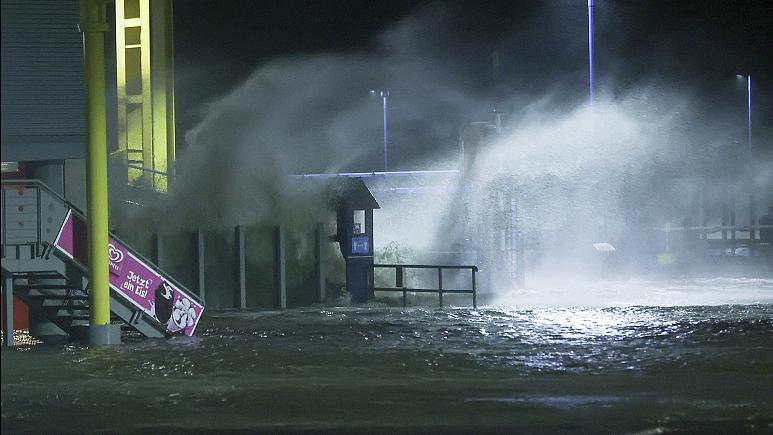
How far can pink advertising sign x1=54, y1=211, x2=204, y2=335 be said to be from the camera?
1972 centimetres

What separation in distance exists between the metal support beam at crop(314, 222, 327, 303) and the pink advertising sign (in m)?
8.80

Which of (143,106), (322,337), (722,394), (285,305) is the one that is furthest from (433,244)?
(722,394)

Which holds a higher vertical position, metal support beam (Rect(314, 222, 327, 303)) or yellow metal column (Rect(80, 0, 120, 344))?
yellow metal column (Rect(80, 0, 120, 344))

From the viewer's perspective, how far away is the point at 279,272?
28719 millimetres

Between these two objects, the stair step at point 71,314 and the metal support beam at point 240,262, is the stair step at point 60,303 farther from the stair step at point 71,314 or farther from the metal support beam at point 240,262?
the metal support beam at point 240,262

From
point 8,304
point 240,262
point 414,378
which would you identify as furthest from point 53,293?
point 414,378

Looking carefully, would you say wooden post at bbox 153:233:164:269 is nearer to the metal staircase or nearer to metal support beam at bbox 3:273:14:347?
the metal staircase

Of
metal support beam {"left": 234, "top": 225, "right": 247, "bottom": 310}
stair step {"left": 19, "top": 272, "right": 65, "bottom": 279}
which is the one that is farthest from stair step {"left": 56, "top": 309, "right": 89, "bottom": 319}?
metal support beam {"left": 234, "top": 225, "right": 247, "bottom": 310}

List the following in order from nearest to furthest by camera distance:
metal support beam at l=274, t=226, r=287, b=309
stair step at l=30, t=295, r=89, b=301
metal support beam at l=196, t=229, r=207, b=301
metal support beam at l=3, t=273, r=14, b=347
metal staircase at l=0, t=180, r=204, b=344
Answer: metal staircase at l=0, t=180, r=204, b=344 → metal support beam at l=3, t=273, r=14, b=347 → stair step at l=30, t=295, r=89, b=301 → metal support beam at l=196, t=229, r=207, b=301 → metal support beam at l=274, t=226, r=287, b=309

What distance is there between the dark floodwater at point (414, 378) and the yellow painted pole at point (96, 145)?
1.24 meters

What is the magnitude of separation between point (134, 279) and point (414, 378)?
715 centimetres

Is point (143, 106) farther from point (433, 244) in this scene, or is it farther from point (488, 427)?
point (488, 427)

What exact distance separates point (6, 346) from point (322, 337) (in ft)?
17.1

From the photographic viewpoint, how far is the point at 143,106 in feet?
118
